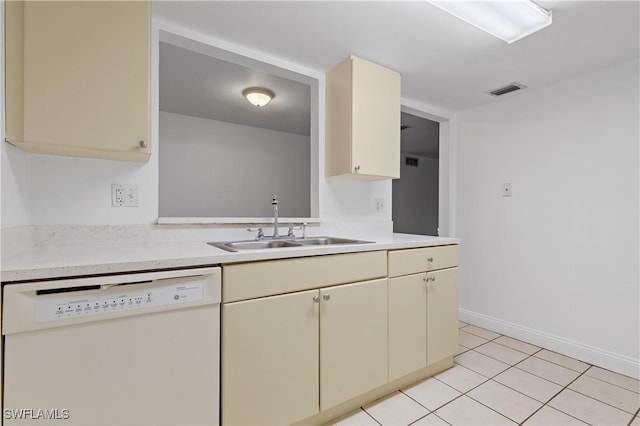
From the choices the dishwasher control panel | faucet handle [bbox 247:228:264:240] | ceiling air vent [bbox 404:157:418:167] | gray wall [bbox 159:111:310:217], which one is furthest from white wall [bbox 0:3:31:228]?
ceiling air vent [bbox 404:157:418:167]

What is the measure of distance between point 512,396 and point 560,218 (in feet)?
4.67

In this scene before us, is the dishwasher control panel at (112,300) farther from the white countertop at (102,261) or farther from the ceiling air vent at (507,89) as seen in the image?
the ceiling air vent at (507,89)

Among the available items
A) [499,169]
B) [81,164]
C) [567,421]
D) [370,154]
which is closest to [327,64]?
[370,154]

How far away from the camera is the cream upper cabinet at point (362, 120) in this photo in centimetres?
203

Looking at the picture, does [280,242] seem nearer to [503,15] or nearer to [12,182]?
[12,182]

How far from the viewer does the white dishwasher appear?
875 millimetres

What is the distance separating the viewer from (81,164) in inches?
58.0

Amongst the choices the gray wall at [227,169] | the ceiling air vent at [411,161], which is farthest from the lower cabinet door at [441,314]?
the ceiling air vent at [411,161]

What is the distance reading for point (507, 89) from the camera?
8.30ft

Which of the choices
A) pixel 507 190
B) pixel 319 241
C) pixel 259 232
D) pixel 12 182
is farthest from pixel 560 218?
pixel 12 182

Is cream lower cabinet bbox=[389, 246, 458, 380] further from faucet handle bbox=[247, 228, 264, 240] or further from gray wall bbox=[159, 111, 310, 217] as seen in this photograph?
gray wall bbox=[159, 111, 310, 217]

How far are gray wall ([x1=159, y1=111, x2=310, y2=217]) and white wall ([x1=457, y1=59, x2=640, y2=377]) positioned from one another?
3.00 metres

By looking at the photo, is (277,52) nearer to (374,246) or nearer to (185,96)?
(374,246)

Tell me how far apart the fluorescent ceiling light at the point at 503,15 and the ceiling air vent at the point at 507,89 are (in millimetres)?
870
